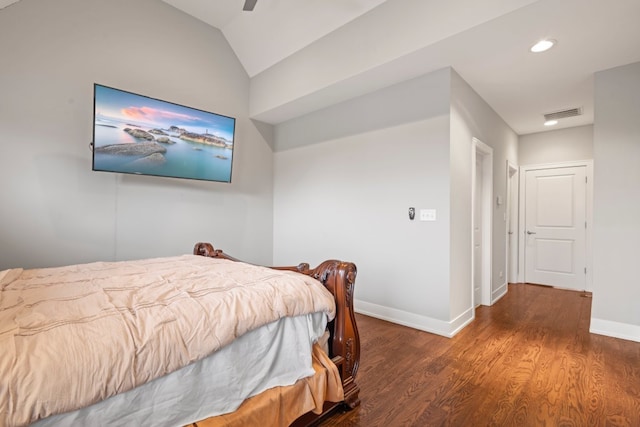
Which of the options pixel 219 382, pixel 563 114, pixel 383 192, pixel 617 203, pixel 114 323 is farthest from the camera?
pixel 563 114

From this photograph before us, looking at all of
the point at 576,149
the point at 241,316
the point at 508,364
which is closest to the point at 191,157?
the point at 241,316

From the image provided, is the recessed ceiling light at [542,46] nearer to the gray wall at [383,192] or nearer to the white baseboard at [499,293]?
the gray wall at [383,192]

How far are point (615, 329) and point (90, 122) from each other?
558 centimetres

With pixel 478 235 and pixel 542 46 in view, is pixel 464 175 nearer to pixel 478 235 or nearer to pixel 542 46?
pixel 478 235

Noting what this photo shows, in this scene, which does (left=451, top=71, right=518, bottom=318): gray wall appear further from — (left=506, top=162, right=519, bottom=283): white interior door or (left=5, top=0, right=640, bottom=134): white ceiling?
(left=506, top=162, right=519, bottom=283): white interior door

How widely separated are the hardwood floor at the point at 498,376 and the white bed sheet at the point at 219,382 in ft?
1.71

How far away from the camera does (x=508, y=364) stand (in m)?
2.33

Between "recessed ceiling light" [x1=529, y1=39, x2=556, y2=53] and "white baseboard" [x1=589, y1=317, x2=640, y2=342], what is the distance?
2.62 meters

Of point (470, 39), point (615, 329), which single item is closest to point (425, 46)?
point (470, 39)

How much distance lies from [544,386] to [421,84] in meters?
2.74

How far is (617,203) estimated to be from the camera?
2863mm

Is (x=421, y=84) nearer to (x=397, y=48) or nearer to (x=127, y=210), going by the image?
(x=397, y=48)

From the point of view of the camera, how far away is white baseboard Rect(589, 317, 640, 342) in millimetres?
2801

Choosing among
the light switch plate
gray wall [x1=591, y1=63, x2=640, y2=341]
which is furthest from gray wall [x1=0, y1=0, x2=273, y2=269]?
gray wall [x1=591, y1=63, x2=640, y2=341]
